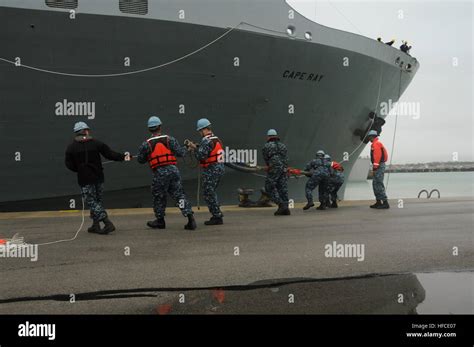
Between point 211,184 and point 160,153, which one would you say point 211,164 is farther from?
point 160,153

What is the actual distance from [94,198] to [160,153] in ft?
3.68

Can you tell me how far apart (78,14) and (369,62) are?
938cm

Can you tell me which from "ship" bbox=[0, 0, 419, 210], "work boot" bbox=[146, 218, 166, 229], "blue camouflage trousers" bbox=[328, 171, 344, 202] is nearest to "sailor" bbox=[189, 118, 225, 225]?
"work boot" bbox=[146, 218, 166, 229]

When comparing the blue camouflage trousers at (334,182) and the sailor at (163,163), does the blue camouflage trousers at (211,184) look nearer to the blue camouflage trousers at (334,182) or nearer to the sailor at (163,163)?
the sailor at (163,163)

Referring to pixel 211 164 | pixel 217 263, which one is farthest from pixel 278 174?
pixel 217 263

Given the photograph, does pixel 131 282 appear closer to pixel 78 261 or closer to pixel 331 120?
pixel 78 261

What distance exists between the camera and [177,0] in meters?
10.2

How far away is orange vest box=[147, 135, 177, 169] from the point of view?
20.8 feet

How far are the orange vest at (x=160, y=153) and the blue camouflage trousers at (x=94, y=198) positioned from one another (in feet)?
2.79

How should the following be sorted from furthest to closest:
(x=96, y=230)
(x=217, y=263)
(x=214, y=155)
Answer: (x=214, y=155), (x=96, y=230), (x=217, y=263)

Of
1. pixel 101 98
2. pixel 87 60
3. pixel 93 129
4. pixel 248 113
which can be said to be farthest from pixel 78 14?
pixel 248 113

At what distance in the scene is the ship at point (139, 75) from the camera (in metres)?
9.54

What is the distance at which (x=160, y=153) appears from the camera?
20.8 feet

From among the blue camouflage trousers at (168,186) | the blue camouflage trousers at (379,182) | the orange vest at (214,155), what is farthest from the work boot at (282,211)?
the blue camouflage trousers at (168,186)
